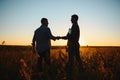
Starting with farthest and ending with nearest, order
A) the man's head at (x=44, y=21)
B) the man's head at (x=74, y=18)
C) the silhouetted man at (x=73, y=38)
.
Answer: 1. the man's head at (x=44, y=21)
2. the silhouetted man at (x=73, y=38)
3. the man's head at (x=74, y=18)

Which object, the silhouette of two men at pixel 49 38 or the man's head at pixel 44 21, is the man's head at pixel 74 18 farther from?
the man's head at pixel 44 21

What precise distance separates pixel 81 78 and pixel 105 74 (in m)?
1.24

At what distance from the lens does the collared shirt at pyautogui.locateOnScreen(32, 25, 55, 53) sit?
26.6 feet

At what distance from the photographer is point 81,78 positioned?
4.80m

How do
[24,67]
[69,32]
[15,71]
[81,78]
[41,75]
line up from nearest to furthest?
1. [24,67]
2. [41,75]
3. [81,78]
4. [15,71]
5. [69,32]

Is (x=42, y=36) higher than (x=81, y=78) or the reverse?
higher

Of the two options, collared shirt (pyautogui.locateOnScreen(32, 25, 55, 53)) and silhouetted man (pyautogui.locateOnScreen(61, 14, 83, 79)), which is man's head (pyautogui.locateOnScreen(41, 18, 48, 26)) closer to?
collared shirt (pyautogui.locateOnScreen(32, 25, 55, 53))

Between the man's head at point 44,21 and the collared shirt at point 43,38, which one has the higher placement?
the man's head at point 44,21

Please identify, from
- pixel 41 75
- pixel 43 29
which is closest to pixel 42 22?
pixel 43 29

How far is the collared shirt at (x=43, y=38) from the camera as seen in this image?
8109 mm

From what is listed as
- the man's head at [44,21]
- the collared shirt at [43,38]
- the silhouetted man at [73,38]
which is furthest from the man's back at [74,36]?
the man's head at [44,21]

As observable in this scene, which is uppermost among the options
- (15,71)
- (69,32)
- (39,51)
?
(69,32)

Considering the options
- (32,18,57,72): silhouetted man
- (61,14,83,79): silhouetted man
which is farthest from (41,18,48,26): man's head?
(61,14,83,79): silhouetted man

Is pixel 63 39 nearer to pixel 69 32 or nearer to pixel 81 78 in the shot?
pixel 69 32
